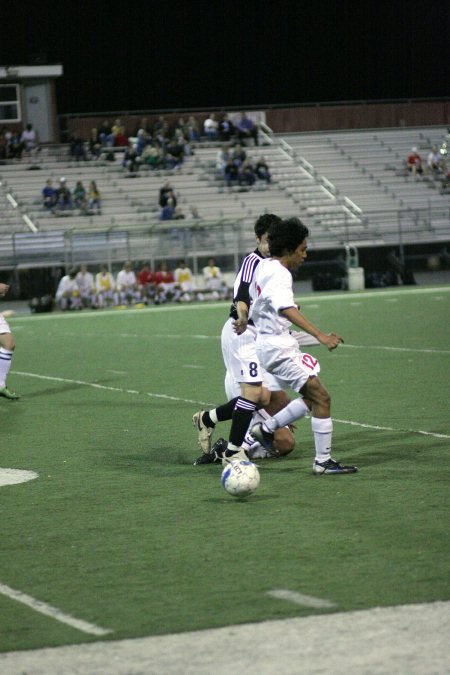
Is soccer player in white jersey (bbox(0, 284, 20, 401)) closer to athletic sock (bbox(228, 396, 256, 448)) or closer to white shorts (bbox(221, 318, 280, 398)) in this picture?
white shorts (bbox(221, 318, 280, 398))

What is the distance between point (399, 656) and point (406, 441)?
526cm

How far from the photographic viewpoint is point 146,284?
34.2 meters

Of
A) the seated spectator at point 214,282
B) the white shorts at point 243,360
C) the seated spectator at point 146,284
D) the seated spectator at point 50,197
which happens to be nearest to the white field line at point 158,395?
the white shorts at point 243,360

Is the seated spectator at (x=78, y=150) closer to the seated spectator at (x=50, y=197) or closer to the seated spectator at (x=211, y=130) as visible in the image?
the seated spectator at (x=50, y=197)

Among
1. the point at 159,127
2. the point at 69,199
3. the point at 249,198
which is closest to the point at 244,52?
the point at 159,127

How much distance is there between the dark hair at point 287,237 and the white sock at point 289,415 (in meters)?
1.16

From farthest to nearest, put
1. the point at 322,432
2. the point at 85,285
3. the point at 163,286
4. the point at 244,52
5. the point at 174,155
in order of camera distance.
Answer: the point at 244,52 → the point at 174,155 → the point at 163,286 → the point at 85,285 → the point at 322,432

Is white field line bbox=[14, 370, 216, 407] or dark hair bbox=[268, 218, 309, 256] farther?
white field line bbox=[14, 370, 216, 407]

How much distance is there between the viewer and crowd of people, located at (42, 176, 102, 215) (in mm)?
37250

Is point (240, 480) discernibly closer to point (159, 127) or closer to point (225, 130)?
point (159, 127)

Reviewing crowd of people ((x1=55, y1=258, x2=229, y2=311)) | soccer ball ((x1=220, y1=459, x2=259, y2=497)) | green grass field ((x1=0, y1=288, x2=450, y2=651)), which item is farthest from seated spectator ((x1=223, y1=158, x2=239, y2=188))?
soccer ball ((x1=220, y1=459, x2=259, y2=497))

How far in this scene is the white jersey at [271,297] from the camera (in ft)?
26.3

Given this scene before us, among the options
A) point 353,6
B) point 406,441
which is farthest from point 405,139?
point 406,441

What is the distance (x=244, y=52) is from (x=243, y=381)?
42127 mm
